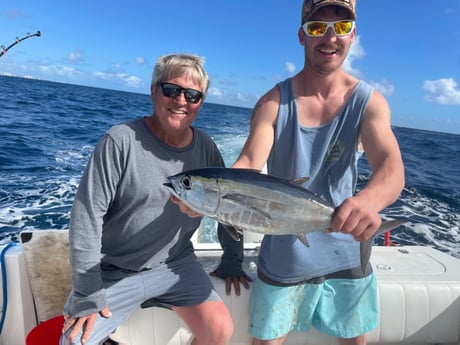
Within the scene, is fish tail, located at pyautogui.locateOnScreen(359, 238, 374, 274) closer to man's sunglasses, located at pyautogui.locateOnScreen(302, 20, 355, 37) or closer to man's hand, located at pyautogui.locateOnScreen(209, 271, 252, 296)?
man's hand, located at pyautogui.locateOnScreen(209, 271, 252, 296)

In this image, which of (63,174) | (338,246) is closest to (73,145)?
(63,174)

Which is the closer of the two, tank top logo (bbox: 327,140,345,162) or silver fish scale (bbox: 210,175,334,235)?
silver fish scale (bbox: 210,175,334,235)

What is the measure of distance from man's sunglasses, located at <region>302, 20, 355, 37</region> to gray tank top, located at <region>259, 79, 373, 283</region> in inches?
13.0

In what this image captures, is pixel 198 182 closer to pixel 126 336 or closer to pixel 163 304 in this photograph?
pixel 163 304

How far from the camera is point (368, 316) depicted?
8.09ft

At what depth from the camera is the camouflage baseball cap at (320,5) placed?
6.67 ft

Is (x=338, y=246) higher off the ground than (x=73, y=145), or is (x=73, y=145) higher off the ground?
(x=338, y=246)

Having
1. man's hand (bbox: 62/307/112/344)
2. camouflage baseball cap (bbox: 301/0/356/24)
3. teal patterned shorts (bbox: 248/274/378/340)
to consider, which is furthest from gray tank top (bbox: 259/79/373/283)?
man's hand (bbox: 62/307/112/344)

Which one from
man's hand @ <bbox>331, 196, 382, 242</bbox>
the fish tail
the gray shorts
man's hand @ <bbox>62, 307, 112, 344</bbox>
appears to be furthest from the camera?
the gray shorts

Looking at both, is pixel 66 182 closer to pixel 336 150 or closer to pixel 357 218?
pixel 336 150

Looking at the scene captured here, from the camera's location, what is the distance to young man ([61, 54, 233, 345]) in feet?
7.20

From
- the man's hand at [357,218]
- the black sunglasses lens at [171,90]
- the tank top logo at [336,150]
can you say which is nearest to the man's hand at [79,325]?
the black sunglasses lens at [171,90]

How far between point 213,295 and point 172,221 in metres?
0.59

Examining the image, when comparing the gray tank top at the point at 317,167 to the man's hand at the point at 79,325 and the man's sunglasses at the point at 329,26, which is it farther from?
the man's hand at the point at 79,325
